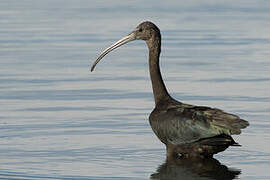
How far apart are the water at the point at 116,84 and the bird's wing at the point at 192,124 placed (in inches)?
13.8

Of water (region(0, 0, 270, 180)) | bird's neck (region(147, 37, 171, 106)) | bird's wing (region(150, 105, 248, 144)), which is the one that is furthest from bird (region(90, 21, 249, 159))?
water (region(0, 0, 270, 180))

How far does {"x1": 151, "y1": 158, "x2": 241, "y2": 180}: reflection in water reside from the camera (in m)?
12.9

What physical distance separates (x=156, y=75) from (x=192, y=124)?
64.4 inches

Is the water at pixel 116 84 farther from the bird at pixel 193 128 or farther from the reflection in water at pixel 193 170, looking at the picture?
the bird at pixel 193 128

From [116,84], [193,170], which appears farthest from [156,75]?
[116,84]

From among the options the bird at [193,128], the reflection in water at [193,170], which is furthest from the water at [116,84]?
the bird at [193,128]

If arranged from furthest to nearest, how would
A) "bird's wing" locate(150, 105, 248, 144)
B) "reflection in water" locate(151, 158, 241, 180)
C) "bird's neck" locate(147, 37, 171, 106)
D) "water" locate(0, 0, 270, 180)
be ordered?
"bird's neck" locate(147, 37, 171, 106)
"water" locate(0, 0, 270, 180)
"bird's wing" locate(150, 105, 248, 144)
"reflection in water" locate(151, 158, 241, 180)

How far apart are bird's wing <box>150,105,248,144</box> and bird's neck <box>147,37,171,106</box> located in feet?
1.81

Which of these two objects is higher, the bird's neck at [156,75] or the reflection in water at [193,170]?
the bird's neck at [156,75]

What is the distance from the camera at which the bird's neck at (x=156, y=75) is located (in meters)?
14.7

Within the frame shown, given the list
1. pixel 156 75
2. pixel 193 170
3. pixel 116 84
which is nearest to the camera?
pixel 193 170

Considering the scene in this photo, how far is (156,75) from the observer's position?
1504 centimetres

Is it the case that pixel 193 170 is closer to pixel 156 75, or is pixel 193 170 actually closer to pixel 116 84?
pixel 156 75

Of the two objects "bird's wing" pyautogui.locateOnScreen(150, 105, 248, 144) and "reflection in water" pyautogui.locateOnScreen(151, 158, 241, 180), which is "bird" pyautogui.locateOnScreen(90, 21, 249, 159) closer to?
"bird's wing" pyautogui.locateOnScreen(150, 105, 248, 144)
